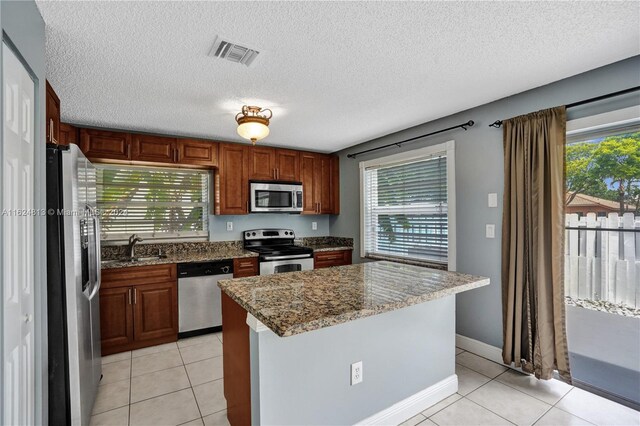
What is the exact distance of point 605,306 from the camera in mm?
2285

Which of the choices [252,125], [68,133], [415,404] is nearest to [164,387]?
[415,404]

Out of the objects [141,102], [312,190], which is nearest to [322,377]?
[141,102]

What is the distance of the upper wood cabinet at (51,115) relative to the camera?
191cm

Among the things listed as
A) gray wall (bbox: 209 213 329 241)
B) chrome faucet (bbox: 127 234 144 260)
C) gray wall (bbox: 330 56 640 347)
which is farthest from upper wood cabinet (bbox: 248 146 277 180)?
gray wall (bbox: 330 56 640 347)

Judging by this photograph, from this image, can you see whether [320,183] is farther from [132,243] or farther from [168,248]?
[132,243]

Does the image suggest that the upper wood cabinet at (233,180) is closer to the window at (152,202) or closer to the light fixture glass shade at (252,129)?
the window at (152,202)

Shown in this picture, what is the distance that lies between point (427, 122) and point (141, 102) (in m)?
2.73

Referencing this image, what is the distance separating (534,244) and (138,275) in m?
3.56

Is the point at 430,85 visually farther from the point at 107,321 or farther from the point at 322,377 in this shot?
the point at 107,321

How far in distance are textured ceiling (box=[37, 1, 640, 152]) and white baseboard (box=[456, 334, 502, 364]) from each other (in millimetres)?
2171

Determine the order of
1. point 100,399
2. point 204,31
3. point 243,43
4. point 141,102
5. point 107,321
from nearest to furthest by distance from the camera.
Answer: point 204,31, point 243,43, point 100,399, point 141,102, point 107,321

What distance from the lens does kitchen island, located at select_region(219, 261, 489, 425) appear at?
1.50 metres

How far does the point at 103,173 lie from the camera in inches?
141

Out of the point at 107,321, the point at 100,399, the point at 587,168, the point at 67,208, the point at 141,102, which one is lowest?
the point at 100,399
